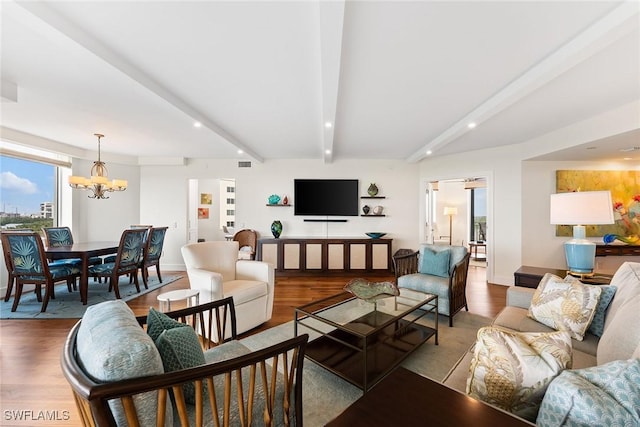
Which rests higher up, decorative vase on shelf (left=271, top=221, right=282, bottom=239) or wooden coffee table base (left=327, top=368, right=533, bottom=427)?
decorative vase on shelf (left=271, top=221, right=282, bottom=239)

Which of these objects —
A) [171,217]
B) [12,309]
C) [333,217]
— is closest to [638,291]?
[333,217]

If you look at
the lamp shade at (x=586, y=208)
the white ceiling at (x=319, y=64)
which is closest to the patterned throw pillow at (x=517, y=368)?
the white ceiling at (x=319, y=64)

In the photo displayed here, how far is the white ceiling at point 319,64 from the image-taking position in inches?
61.5

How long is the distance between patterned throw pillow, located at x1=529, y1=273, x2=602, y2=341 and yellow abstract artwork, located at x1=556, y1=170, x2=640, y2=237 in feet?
11.0

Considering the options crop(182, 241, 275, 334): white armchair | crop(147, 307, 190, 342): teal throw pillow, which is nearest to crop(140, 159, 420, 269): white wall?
crop(182, 241, 275, 334): white armchair

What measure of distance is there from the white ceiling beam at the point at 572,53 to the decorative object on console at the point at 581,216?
1.08 m

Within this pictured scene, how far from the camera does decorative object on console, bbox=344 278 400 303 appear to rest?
7.70 ft

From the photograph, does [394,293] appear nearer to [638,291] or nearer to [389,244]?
[638,291]

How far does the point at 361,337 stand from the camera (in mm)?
1809

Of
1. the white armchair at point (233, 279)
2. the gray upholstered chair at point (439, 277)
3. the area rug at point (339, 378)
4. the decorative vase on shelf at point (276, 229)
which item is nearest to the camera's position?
the area rug at point (339, 378)

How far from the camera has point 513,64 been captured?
2049 millimetres

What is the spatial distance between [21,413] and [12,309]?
2472 millimetres

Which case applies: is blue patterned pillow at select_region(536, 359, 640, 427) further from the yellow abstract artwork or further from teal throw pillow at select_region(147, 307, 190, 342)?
the yellow abstract artwork

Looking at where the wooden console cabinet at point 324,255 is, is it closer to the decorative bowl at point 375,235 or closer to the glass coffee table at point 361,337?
the decorative bowl at point 375,235
